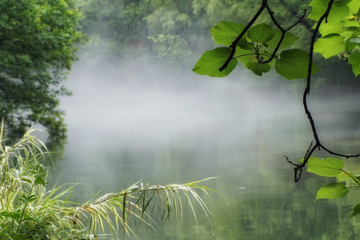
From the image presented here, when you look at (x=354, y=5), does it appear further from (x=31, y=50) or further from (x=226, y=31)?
(x=31, y=50)

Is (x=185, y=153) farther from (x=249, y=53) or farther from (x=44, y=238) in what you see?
(x=249, y=53)

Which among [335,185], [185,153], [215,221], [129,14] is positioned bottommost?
[215,221]

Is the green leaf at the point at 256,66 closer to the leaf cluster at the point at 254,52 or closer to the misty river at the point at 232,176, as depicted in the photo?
the leaf cluster at the point at 254,52

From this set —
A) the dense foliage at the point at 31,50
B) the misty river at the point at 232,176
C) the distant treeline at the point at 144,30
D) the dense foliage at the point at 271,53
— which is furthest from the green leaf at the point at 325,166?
the distant treeline at the point at 144,30

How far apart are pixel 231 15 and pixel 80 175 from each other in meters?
12.1

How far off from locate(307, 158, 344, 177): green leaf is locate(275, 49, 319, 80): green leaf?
141 mm

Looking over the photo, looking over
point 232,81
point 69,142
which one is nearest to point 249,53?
point 69,142

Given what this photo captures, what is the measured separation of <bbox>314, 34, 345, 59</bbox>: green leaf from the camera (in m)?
0.45

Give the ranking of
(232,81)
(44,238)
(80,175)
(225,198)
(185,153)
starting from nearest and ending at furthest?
(44,238)
(225,198)
(80,175)
(185,153)
(232,81)

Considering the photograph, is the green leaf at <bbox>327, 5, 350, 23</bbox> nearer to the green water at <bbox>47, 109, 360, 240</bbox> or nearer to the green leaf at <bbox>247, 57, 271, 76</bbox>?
the green leaf at <bbox>247, 57, 271, 76</bbox>

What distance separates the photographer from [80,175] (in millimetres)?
5945

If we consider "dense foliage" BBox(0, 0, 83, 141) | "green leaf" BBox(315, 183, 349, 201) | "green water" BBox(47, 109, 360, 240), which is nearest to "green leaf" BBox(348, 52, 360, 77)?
"green leaf" BBox(315, 183, 349, 201)

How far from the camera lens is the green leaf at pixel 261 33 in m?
0.31

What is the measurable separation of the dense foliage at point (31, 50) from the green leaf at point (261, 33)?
735 centimetres
